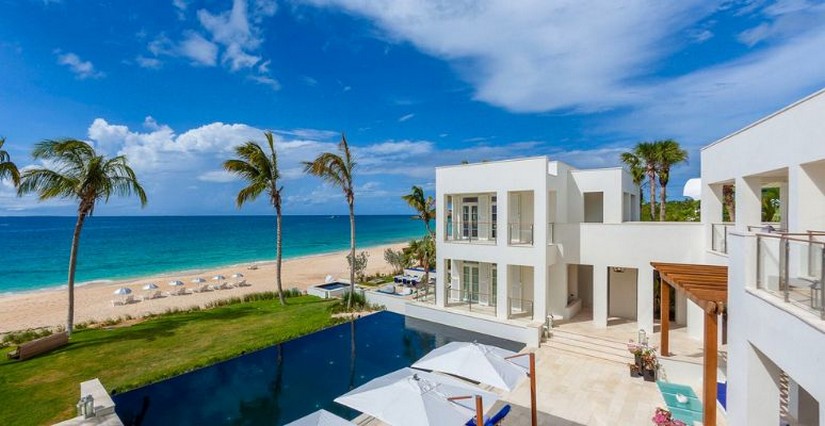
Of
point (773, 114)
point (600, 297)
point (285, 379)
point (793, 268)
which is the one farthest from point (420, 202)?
point (793, 268)

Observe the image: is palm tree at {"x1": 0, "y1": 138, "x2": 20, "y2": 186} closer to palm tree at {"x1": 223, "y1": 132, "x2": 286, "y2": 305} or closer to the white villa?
palm tree at {"x1": 223, "y1": 132, "x2": 286, "y2": 305}

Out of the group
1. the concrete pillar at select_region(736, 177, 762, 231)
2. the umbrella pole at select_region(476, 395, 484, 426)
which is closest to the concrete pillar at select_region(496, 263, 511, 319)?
the concrete pillar at select_region(736, 177, 762, 231)

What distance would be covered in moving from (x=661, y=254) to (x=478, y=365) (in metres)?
10.6

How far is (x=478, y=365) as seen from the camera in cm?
764

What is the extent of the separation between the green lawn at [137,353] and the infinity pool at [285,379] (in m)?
0.87

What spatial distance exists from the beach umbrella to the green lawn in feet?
28.5

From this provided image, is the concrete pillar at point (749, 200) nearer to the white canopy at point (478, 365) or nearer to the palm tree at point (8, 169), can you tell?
the white canopy at point (478, 365)

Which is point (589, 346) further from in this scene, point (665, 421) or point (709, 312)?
point (709, 312)

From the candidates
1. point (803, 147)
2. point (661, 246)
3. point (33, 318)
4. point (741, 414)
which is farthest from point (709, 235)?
point (33, 318)

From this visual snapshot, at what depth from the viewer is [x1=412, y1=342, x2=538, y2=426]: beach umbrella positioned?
733cm

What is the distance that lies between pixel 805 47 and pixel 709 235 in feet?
22.2

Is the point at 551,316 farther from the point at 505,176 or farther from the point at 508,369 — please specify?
the point at 508,369

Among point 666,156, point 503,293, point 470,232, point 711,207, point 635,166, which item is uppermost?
point 666,156

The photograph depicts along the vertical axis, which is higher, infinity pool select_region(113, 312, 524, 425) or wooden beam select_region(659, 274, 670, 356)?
wooden beam select_region(659, 274, 670, 356)
